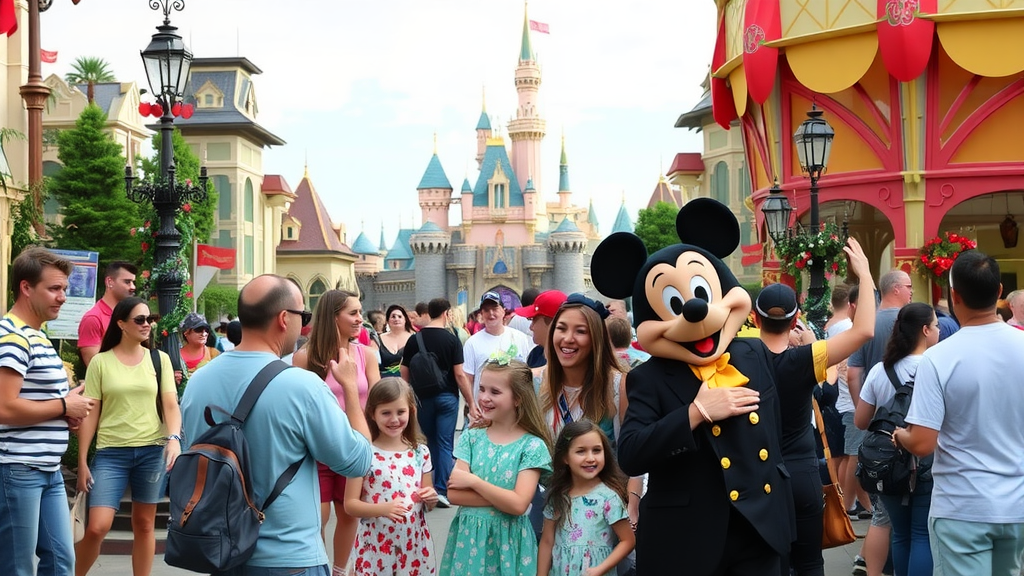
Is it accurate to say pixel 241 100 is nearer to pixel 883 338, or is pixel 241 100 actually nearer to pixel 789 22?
pixel 789 22

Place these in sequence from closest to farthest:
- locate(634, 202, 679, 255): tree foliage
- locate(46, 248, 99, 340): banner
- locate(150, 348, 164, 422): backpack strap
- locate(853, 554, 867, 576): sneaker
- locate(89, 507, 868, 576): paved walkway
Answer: locate(150, 348, 164, 422): backpack strap, locate(853, 554, 867, 576): sneaker, locate(89, 507, 868, 576): paved walkway, locate(46, 248, 99, 340): banner, locate(634, 202, 679, 255): tree foliage

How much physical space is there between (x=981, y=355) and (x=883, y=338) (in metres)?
3.26

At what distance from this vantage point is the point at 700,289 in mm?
4176

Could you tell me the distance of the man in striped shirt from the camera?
17.0ft

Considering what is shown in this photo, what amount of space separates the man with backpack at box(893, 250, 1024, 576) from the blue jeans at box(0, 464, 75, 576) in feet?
13.3

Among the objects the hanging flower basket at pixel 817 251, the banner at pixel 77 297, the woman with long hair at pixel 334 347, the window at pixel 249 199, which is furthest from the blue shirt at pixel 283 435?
the window at pixel 249 199

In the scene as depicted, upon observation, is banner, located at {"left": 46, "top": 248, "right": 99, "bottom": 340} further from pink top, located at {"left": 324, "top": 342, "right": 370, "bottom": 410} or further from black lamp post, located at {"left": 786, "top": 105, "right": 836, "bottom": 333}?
black lamp post, located at {"left": 786, "top": 105, "right": 836, "bottom": 333}

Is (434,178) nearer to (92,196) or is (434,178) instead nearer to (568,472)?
(92,196)

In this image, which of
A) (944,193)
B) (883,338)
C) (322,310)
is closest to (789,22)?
(944,193)

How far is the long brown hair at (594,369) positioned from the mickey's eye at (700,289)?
1356mm

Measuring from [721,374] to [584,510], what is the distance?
130 centimetres

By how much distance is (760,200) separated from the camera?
2384cm

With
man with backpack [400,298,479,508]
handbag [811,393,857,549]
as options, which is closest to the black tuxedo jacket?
handbag [811,393,857,549]

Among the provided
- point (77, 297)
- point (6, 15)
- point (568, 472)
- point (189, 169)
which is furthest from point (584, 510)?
point (189, 169)
